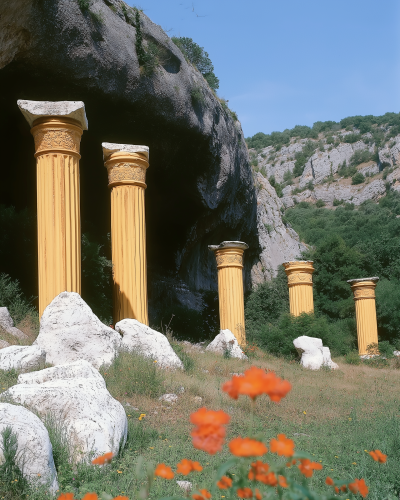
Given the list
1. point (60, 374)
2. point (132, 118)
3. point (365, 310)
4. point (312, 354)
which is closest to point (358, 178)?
point (365, 310)

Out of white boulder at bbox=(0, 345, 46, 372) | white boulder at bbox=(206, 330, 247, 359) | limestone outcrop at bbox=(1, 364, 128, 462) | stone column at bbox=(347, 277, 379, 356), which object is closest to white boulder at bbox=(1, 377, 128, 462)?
limestone outcrop at bbox=(1, 364, 128, 462)

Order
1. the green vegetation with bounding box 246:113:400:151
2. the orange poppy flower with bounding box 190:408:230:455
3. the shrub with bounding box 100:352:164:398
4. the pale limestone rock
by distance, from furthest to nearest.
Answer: the green vegetation with bounding box 246:113:400:151 < the pale limestone rock < the shrub with bounding box 100:352:164:398 < the orange poppy flower with bounding box 190:408:230:455

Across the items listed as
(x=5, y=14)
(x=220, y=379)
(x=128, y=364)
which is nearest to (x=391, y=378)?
(x=220, y=379)

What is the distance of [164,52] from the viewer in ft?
44.8

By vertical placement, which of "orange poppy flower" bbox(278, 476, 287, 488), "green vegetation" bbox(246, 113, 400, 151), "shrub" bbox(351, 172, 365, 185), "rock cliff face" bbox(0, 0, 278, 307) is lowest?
"orange poppy flower" bbox(278, 476, 287, 488)

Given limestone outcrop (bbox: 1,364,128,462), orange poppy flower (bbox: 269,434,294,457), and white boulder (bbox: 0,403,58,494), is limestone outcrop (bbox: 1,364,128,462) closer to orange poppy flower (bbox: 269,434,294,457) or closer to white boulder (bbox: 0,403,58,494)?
white boulder (bbox: 0,403,58,494)

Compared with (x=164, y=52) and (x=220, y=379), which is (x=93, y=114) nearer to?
(x=164, y=52)

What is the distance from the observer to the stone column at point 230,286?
16828 millimetres

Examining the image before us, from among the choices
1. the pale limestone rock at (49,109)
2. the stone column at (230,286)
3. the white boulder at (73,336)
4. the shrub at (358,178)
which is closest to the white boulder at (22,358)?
the white boulder at (73,336)

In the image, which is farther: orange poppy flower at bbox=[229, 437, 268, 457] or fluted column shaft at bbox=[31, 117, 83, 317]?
fluted column shaft at bbox=[31, 117, 83, 317]

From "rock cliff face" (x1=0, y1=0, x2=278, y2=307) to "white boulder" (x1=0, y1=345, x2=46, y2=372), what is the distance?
6.84 meters

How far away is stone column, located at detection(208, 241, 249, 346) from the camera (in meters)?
16.8

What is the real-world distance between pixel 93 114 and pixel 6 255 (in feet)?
13.7

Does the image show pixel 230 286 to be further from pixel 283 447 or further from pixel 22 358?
pixel 283 447
